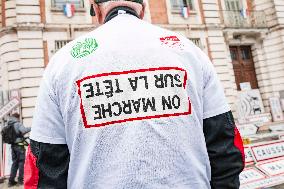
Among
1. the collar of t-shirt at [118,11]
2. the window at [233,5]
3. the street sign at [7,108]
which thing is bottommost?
the collar of t-shirt at [118,11]

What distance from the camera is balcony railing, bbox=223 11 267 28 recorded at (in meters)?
19.7

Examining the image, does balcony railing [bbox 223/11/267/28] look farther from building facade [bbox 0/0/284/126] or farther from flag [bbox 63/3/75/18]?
flag [bbox 63/3/75/18]

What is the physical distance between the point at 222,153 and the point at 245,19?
67.2ft

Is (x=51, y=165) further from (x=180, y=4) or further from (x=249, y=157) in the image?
(x=180, y=4)

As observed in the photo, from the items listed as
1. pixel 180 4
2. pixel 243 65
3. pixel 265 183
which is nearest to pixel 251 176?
pixel 265 183

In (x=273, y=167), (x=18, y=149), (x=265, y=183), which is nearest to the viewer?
(x=265, y=183)

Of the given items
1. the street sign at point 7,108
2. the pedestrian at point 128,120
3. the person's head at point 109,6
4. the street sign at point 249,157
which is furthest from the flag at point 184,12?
the pedestrian at point 128,120

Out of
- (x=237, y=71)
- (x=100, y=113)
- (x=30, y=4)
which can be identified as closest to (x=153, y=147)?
(x=100, y=113)

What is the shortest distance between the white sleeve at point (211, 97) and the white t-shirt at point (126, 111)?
0.16 feet

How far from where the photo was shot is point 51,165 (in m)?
1.41

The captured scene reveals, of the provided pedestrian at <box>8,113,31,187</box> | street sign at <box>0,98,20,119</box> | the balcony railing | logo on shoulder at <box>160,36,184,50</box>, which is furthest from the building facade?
logo on shoulder at <box>160,36,184,50</box>

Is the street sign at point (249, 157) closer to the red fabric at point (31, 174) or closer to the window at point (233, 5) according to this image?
the red fabric at point (31, 174)

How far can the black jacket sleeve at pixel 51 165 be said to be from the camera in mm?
1399

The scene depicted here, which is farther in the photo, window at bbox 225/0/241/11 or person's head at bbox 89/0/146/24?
window at bbox 225/0/241/11
